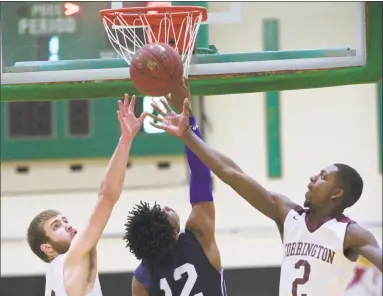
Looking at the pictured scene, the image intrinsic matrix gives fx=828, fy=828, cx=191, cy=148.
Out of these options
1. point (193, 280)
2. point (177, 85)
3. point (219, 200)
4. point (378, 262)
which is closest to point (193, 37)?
point (177, 85)

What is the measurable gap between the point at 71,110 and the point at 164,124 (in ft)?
14.5

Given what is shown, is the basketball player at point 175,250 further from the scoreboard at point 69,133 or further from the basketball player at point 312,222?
the scoreboard at point 69,133

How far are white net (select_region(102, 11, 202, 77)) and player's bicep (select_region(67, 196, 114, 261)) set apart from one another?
918mm

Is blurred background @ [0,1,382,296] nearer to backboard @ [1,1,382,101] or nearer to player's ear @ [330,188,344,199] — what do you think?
backboard @ [1,1,382,101]

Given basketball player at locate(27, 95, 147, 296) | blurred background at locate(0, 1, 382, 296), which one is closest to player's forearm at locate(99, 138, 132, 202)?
basketball player at locate(27, 95, 147, 296)

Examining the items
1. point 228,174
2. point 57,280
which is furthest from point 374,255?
point 57,280

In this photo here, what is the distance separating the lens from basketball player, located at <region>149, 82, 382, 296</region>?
282cm

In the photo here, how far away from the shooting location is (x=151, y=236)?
2857 millimetres

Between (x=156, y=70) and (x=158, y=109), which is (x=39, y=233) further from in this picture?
(x=156, y=70)

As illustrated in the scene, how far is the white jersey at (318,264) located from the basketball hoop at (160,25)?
1023 millimetres

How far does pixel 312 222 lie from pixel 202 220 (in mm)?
389

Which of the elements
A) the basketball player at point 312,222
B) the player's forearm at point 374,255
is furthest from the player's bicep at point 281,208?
the player's forearm at point 374,255

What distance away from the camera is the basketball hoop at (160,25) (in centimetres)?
348

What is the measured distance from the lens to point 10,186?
728 cm
